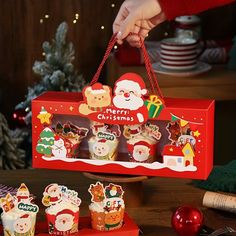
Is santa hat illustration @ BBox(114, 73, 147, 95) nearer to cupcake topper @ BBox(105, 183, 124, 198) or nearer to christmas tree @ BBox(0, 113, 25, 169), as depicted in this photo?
cupcake topper @ BBox(105, 183, 124, 198)

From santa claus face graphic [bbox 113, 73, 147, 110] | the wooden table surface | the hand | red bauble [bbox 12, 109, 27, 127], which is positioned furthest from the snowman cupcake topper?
red bauble [bbox 12, 109, 27, 127]

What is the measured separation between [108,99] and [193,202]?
354mm

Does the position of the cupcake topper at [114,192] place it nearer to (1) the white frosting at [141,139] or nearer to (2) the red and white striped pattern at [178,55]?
(1) the white frosting at [141,139]

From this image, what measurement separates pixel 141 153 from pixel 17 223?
384mm

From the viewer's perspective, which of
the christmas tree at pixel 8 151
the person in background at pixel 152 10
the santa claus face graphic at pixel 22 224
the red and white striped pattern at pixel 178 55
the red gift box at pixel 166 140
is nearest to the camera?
the santa claus face graphic at pixel 22 224

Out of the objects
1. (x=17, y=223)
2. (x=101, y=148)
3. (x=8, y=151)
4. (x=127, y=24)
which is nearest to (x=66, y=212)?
(x=17, y=223)

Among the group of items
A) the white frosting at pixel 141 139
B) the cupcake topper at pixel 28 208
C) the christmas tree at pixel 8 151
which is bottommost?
the christmas tree at pixel 8 151

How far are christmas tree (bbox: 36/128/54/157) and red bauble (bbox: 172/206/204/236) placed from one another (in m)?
0.35

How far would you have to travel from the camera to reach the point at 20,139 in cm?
Result: 331

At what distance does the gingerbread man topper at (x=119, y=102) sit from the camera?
6.26 feet

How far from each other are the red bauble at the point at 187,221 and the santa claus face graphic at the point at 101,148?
24 cm

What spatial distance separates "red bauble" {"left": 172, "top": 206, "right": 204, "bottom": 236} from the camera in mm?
1795

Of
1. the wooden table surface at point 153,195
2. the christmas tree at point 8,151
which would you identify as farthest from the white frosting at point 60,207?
the christmas tree at point 8,151

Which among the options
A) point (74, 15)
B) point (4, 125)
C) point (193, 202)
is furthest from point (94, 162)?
point (74, 15)
